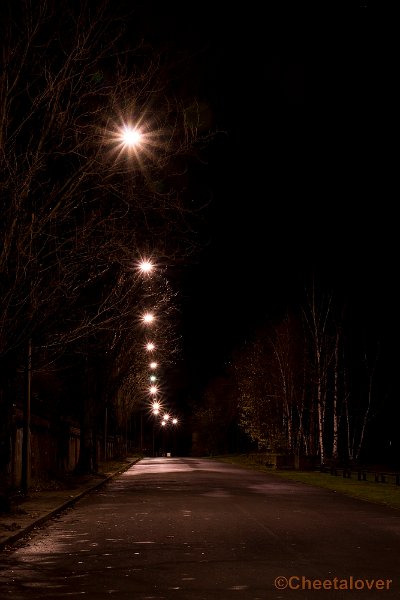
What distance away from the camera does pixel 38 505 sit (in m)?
21.8

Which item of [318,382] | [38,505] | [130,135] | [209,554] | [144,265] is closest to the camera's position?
[209,554]

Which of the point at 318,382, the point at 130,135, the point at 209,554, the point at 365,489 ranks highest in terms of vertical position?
the point at 130,135

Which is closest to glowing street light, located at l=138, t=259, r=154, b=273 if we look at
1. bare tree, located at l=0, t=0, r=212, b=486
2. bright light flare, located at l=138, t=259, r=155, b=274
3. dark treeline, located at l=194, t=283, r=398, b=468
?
bright light flare, located at l=138, t=259, r=155, b=274

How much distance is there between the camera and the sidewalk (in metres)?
15.6

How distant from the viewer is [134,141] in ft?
53.2

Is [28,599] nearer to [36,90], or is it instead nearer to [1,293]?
[1,293]

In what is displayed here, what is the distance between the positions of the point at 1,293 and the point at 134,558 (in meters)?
5.86

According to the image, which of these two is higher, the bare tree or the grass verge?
the bare tree

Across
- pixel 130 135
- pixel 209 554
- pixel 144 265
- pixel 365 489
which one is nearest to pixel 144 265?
pixel 144 265

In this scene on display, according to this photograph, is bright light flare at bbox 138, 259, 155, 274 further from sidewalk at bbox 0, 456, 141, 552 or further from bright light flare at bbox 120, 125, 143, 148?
bright light flare at bbox 120, 125, 143, 148

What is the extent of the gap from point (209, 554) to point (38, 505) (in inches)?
396

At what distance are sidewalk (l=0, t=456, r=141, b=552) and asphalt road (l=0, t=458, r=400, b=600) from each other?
0.29 meters

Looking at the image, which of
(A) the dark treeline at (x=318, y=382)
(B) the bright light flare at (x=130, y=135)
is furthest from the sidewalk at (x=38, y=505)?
(A) the dark treeline at (x=318, y=382)

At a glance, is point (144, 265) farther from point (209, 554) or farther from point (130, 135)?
point (209, 554)
